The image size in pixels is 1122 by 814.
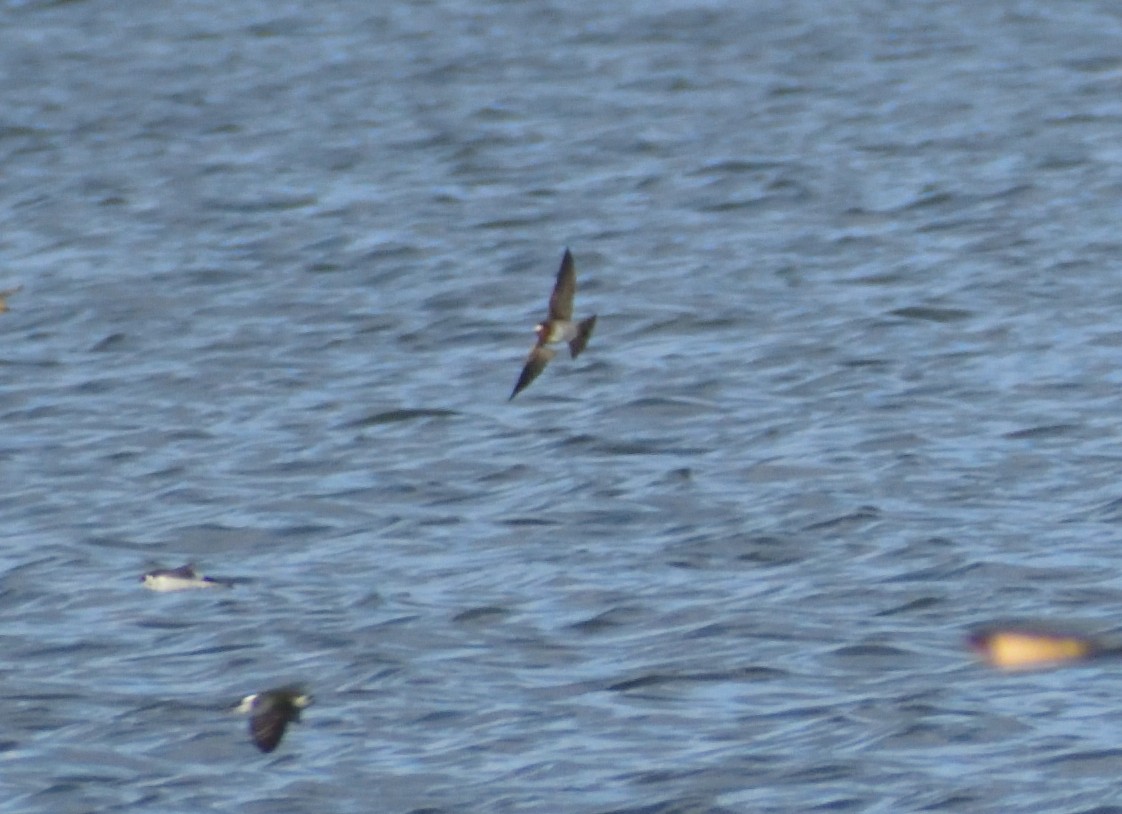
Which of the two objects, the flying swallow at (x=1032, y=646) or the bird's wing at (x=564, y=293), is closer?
the flying swallow at (x=1032, y=646)

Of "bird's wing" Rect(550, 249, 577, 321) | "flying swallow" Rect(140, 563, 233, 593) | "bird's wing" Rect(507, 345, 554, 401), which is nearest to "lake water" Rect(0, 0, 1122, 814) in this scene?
"flying swallow" Rect(140, 563, 233, 593)

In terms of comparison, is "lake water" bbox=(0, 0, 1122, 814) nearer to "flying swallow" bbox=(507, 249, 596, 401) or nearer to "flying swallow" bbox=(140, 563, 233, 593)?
"flying swallow" bbox=(140, 563, 233, 593)

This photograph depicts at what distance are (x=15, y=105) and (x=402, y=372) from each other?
10.4 m

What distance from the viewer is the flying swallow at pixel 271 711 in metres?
8.42

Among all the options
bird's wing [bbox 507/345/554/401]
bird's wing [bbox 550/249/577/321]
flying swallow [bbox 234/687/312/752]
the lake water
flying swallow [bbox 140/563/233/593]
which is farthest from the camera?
flying swallow [bbox 140/563/233/593]

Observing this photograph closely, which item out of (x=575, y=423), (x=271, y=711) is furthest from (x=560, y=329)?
(x=575, y=423)

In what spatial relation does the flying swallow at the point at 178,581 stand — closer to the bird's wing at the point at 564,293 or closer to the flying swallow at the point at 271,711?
the flying swallow at the point at 271,711

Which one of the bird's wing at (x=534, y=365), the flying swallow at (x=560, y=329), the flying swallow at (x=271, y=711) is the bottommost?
the flying swallow at (x=271, y=711)

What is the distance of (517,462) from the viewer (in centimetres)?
1245

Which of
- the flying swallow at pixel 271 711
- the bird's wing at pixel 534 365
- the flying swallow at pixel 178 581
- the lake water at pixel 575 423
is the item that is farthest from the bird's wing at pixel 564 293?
the flying swallow at pixel 178 581

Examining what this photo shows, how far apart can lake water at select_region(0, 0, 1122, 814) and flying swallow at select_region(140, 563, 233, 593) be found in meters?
0.09

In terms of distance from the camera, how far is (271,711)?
28.3 feet

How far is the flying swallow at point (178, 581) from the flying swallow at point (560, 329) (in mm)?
1815

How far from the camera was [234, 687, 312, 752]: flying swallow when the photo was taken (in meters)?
8.42
